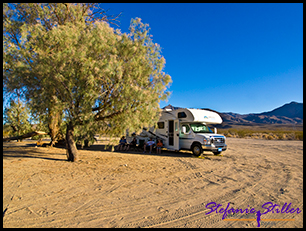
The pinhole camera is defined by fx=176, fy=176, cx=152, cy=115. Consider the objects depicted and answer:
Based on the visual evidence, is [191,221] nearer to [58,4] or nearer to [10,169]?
[10,169]

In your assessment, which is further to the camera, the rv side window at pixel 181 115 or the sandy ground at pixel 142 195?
the rv side window at pixel 181 115

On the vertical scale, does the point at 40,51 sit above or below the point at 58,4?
below

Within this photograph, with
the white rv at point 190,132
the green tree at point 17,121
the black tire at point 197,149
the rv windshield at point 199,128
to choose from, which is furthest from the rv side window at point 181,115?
the green tree at point 17,121

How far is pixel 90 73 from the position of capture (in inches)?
269

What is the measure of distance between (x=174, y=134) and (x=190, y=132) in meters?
1.17

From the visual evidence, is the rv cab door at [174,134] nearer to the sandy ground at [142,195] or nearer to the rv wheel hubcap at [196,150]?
the rv wheel hubcap at [196,150]

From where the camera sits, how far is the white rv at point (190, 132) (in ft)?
35.7

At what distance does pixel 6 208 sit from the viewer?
12.4 feet

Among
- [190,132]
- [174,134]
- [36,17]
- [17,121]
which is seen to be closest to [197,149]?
[190,132]

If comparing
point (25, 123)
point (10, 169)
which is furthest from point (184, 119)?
point (25, 123)

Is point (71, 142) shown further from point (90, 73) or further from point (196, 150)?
point (196, 150)

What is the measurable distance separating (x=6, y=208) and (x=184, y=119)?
9763 millimetres

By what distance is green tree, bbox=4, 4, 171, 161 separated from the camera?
278 inches

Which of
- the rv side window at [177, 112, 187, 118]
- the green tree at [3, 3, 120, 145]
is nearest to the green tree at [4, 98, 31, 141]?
the green tree at [3, 3, 120, 145]
